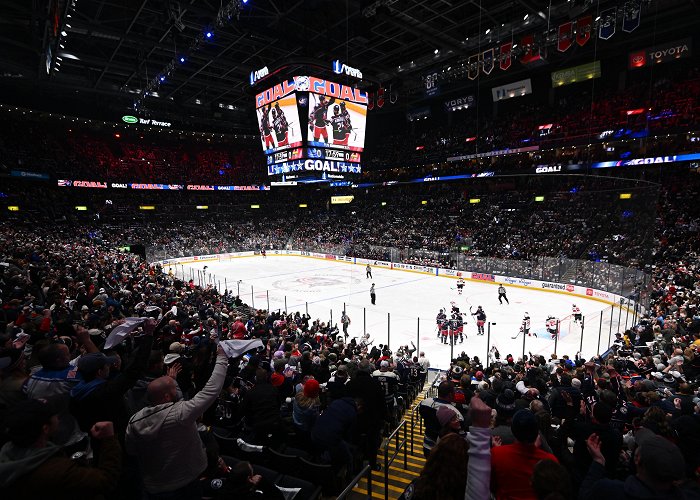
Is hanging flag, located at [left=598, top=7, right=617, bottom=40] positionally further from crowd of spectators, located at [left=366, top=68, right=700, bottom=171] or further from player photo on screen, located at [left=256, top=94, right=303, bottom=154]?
player photo on screen, located at [left=256, top=94, right=303, bottom=154]

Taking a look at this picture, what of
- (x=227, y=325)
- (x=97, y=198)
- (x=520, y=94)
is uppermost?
(x=520, y=94)

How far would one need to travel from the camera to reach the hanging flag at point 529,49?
19.3 metres

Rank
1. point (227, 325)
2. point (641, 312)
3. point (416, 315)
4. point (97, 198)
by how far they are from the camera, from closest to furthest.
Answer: point (227, 325) < point (641, 312) < point (416, 315) < point (97, 198)

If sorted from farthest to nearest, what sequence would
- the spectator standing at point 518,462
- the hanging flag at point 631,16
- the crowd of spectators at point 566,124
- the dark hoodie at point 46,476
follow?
1. the crowd of spectators at point 566,124
2. the hanging flag at point 631,16
3. the spectator standing at point 518,462
4. the dark hoodie at point 46,476

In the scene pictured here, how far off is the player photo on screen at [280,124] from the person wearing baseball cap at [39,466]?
1865 cm

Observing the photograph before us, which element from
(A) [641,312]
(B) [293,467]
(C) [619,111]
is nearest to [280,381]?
(B) [293,467]

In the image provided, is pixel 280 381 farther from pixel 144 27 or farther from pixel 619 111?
pixel 619 111

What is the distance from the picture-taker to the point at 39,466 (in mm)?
1896

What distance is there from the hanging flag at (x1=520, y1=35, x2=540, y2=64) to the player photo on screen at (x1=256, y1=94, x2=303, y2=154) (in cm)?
1228

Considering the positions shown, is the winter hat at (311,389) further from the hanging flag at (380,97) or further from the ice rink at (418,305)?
the hanging flag at (380,97)

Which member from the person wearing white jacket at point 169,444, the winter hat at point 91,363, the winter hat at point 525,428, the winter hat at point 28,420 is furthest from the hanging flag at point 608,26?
the winter hat at point 28,420

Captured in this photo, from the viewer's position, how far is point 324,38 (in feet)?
87.3

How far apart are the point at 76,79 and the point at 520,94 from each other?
42.1m

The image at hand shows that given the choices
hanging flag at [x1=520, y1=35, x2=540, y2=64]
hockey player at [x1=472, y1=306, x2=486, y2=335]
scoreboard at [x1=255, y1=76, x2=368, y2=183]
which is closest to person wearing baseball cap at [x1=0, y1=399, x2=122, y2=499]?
hockey player at [x1=472, y1=306, x2=486, y2=335]
